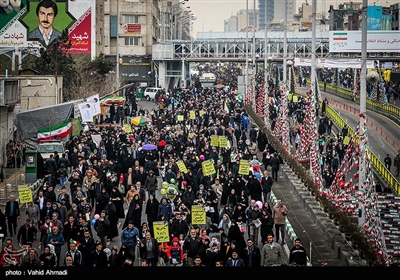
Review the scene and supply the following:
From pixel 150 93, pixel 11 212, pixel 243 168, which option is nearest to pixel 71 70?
pixel 150 93

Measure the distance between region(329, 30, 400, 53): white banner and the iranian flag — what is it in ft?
186

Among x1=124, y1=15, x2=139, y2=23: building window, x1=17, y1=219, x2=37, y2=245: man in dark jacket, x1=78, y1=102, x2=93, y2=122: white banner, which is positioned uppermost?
x1=124, y1=15, x2=139, y2=23: building window

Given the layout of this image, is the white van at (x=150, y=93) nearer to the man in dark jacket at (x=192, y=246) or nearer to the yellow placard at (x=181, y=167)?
the yellow placard at (x=181, y=167)

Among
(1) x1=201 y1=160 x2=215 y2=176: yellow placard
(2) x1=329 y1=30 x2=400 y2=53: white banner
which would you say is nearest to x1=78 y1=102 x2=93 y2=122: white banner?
(1) x1=201 y1=160 x2=215 y2=176: yellow placard

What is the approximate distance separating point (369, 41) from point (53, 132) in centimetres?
5799

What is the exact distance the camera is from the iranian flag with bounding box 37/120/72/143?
114 feet

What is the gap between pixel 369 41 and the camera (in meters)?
88.4

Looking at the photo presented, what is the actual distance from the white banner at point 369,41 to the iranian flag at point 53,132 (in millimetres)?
56712

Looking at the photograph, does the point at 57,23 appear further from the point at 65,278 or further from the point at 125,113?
the point at 65,278

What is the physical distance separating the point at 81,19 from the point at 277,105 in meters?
20.6

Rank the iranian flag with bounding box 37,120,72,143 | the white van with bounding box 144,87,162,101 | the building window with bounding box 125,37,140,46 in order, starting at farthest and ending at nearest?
1. the building window with bounding box 125,37,140,46
2. the white van with bounding box 144,87,162,101
3. the iranian flag with bounding box 37,120,72,143

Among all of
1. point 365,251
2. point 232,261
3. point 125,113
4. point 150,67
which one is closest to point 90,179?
point 365,251

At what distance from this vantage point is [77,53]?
73.2 meters

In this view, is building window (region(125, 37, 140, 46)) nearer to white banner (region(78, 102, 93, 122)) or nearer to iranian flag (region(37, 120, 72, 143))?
white banner (region(78, 102, 93, 122))
